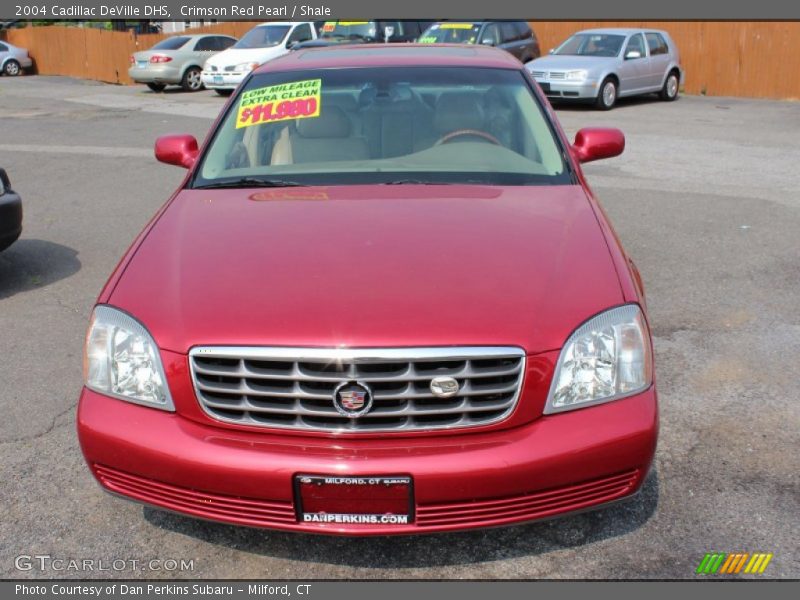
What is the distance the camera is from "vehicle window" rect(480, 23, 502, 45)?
2067cm

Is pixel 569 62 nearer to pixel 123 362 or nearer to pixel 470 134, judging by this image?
pixel 470 134

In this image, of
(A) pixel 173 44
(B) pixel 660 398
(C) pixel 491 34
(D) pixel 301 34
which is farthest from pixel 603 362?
(A) pixel 173 44

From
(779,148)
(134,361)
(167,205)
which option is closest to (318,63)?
(167,205)

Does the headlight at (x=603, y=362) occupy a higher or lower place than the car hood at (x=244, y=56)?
higher

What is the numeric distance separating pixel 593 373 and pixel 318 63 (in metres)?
2.58

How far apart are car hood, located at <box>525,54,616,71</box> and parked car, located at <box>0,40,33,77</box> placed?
880 inches

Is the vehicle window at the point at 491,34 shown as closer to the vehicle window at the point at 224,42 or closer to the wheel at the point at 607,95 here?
the wheel at the point at 607,95

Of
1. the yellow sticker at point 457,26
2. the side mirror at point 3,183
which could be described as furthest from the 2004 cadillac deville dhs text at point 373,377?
the yellow sticker at point 457,26

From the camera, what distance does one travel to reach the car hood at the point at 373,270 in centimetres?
279

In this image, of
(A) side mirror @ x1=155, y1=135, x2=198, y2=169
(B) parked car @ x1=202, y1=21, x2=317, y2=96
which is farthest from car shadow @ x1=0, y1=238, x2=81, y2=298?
(B) parked car @ x1=202, y1=21, x2=317, y2=96

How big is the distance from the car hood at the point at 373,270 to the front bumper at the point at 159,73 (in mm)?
20350

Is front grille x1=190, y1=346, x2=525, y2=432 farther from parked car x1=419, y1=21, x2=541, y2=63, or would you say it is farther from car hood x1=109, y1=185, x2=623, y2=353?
parked car x1=419, y1=21, x2=541, y2=63

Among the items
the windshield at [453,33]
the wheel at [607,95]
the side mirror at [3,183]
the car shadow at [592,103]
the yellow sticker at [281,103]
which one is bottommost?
the car shadow at [592,103]

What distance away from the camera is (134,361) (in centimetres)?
292
